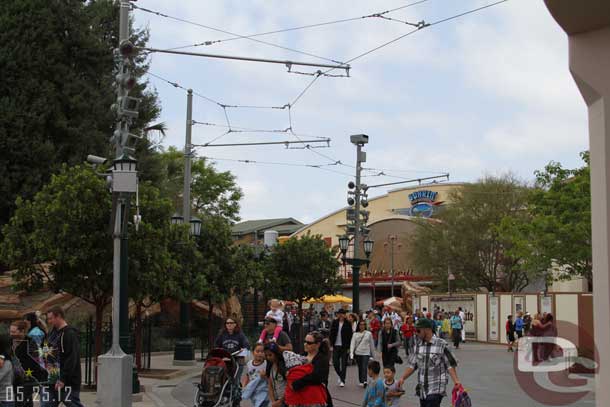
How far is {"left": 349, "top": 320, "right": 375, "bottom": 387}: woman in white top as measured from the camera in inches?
756

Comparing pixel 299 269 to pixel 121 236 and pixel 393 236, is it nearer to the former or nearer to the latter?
pixel 121 236

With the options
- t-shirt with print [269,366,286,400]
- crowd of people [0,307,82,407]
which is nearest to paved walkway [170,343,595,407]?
crowd of people [0,307,82,407]

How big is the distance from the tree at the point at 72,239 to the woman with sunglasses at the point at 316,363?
1002cm

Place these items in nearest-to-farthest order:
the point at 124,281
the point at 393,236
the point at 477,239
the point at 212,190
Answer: the point at 124,281 → the point at 477,239 → the point at 212,190 → the point at 393,236

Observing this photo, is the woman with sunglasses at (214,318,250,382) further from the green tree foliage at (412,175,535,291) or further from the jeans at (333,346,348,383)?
the green tree foliage at (412,175,535,291)

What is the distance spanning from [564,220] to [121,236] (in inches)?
866

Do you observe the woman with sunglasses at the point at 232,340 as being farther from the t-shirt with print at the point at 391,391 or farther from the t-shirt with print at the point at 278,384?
the t-shirt with print at the point at 278,384

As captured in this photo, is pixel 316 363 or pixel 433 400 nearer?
pixel 316 363

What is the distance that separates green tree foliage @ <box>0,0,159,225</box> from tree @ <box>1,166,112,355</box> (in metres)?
14.1

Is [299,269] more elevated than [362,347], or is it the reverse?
[299,269]

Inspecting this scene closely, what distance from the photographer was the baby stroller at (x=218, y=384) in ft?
40.3

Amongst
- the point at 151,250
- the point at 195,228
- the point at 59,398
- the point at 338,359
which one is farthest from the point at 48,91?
the point at 59,398

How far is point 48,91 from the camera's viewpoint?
115 feet

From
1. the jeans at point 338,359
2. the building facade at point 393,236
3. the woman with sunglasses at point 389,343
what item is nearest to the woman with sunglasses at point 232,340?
the woman with sunglasses at point 389,343
